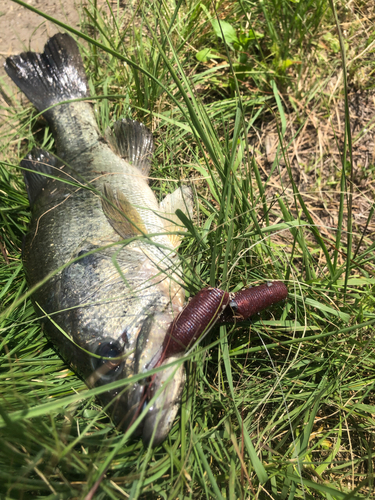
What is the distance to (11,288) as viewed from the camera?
3000 millimetres

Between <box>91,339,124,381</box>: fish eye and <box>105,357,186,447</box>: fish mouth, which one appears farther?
<box>91,339,124,381</box>: fish eye

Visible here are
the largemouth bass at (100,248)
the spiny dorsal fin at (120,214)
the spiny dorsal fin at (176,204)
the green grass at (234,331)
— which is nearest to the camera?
the green grass at (234,331)

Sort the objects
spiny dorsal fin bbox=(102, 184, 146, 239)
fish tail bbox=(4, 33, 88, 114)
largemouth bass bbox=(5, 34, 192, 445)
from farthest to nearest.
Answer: fish tail bbox=(4, 33, 88, 114) < spiny dorsal fin bbox=(102, 184, 146, 239) < largemouth bass bbox=(5, 34, 192, 445)

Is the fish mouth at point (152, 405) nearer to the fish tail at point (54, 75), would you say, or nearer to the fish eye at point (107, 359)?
the fish eye at point (107, 359)

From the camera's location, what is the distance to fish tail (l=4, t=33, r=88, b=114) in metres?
3.58

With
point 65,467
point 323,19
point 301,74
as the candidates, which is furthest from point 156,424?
point 323,19

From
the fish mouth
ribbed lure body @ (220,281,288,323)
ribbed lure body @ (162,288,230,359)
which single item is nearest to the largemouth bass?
the fish mouth

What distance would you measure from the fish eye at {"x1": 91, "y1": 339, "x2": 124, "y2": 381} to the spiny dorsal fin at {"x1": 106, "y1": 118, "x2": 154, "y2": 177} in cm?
162

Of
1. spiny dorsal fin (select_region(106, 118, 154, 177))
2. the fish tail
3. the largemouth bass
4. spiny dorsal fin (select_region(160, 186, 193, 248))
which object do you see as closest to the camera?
the largemouth bass

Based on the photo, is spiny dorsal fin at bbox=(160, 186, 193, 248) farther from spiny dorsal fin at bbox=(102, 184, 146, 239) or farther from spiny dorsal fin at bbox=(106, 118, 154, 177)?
spiny dorsal fin at bbox=(106, 118, 154, 177)

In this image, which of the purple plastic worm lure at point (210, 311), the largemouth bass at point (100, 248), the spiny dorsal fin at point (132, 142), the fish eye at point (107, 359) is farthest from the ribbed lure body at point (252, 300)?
the spiny dorsal fin at point (132, 142)

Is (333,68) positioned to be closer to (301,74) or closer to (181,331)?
A: (301,74)

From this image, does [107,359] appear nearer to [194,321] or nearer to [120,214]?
[194,321]

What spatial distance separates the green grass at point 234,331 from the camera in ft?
5.99
